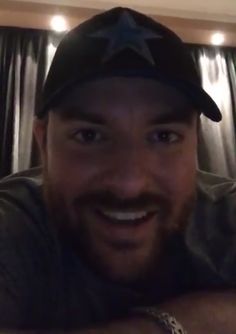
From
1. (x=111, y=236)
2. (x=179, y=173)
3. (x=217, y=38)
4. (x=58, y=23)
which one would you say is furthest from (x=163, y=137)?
(x=217, y=38)

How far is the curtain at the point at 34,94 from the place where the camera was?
2.19 m

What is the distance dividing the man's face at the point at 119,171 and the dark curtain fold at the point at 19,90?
4.53ft

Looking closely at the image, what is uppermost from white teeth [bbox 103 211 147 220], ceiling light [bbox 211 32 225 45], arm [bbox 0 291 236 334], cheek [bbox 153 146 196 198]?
ceiling light [bbox 211 32 225 45]

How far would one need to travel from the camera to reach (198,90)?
31.5 inches

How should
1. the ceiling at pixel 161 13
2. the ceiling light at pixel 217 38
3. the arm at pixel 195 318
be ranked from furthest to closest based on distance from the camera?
1. the ceiling light at pixel 217 38
2. the ceiling at pixel 161 13
3. the arm at pixel 195 318

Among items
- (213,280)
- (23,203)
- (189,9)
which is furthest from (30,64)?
(213,280)

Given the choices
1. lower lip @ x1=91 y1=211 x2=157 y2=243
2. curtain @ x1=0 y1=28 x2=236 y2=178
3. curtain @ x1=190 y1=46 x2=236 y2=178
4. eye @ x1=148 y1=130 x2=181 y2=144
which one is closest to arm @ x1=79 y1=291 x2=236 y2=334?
lower lip @ x1=91 y1=211 x2=157 y2=243

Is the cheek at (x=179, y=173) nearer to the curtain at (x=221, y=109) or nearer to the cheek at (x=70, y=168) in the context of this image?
the cheek at (x=70, y=168)

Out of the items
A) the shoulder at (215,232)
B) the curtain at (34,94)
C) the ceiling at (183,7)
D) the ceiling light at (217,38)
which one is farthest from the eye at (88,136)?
the ceiling light at (217,38)

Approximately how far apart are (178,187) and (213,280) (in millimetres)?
167

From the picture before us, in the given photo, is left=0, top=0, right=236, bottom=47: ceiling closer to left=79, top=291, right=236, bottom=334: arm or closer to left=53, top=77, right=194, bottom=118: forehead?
left=53, top=77, right=194, bottom=118: forehead

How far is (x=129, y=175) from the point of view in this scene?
75cm

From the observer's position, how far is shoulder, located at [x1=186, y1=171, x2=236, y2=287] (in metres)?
0.86

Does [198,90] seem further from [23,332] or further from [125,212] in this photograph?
[23,332]
